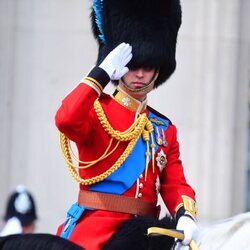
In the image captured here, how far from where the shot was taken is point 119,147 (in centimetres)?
489

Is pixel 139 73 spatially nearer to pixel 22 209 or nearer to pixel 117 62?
pixel 117 62

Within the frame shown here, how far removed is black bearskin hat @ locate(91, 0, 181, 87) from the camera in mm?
4980

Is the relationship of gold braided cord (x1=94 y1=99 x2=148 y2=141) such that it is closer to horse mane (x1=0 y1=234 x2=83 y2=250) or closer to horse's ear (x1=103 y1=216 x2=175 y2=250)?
horse's ear (x1=103 y1=216 x2=175 y2=250)

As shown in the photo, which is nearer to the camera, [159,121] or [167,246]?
[167,246]

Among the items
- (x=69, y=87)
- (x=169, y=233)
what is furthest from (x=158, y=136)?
(x=69, y=87)

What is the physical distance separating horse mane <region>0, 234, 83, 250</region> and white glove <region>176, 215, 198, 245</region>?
384 mm

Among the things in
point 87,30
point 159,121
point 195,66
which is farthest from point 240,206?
point 159,121

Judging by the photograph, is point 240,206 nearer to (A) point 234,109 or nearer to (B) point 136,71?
(A) point 234,109

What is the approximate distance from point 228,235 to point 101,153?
0.59 m

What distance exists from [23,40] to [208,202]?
190 centimetres

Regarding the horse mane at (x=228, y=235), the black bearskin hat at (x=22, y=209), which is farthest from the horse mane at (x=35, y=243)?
the black bearskin hat at (x=22, y=209)

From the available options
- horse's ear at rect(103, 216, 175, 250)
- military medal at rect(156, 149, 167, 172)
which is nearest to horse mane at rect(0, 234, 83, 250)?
horse's ear at rect(103, 216, 175, 250)

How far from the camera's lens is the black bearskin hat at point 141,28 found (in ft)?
16.3

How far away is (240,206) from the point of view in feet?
33.5
